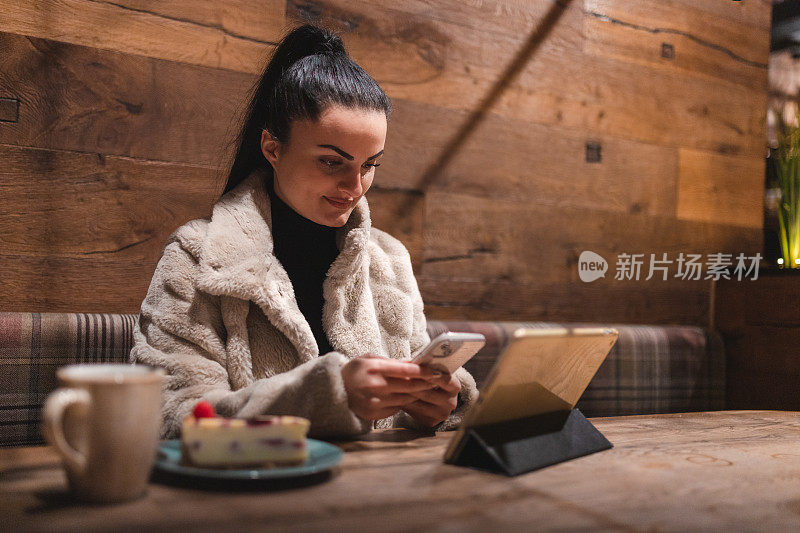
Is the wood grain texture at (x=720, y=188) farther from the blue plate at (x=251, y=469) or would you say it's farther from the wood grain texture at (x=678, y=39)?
the blue plate at (x=251, y=469)

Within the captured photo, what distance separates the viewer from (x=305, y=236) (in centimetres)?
159

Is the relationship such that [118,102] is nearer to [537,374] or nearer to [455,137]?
[455,137]

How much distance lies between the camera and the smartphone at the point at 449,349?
3.26 feet

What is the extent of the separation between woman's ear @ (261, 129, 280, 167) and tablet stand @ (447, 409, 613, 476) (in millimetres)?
825

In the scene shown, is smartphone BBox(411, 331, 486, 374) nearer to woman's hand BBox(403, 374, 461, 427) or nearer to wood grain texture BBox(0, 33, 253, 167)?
woman's hand BBox(403, 374, 461, 427)

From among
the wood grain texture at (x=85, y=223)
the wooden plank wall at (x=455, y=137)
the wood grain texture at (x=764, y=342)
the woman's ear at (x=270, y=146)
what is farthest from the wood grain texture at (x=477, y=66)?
the wood grain texture at (x=764, y=342)

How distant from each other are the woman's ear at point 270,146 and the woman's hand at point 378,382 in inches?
23.5

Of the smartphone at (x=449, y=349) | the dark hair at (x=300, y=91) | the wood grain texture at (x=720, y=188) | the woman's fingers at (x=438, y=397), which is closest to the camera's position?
the smartphone at (x=449, y=349)

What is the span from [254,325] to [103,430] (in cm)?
73

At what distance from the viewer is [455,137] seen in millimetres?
2350

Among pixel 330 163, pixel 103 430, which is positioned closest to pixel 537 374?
pixel 103 430

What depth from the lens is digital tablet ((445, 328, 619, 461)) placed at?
0.88 meters

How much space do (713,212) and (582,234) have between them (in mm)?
697

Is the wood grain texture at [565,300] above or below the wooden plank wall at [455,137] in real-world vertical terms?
below
